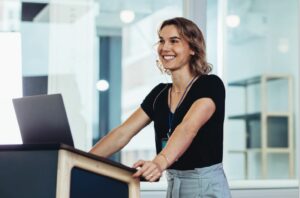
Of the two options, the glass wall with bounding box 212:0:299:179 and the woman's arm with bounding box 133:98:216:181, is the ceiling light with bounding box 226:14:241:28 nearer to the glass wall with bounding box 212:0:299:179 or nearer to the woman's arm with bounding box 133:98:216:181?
the glass wall with bounding box 212:0:299:179

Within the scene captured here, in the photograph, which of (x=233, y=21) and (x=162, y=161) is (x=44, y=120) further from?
(x=233, y=21)

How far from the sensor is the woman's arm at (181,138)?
2.32 metres

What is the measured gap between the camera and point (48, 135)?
8.09 feet

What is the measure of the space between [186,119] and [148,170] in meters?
0.38

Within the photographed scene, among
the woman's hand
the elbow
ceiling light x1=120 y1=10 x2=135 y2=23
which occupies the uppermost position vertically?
ceiling light x1=120 y1=10 x2=135 y2=23

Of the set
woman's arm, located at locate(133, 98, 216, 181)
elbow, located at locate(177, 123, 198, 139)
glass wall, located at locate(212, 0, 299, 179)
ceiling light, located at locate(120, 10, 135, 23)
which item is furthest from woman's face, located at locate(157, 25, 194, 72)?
glass wall, located at locate(212, 0, 299, 179)

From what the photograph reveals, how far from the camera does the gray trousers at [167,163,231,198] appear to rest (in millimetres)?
2723

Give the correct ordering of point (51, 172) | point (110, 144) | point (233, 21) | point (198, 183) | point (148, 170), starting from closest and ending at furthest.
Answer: point (51, 172)
point (148, 170)
point (198, 183)
point (110, 144)
point (233, 21)

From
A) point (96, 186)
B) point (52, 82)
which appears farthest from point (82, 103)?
point (96, 186)

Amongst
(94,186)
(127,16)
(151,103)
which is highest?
(127,16)

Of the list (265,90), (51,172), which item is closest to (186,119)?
(51,172)

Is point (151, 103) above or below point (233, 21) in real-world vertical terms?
below

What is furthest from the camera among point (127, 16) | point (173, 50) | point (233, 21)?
→ point (233, 21)

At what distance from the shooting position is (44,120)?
246cm
